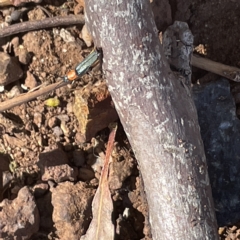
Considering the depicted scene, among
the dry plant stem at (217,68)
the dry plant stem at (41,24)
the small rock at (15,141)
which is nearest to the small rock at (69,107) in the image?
the small rock at (15,141)

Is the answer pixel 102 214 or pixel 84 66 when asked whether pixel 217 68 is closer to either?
pixel 84 66

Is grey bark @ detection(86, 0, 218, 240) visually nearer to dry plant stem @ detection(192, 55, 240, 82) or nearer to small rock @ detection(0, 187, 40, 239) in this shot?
dry plant stem @ detection(192, 55, 240, 82)

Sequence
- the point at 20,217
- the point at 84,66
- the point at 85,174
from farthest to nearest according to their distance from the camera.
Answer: the point at 85,174
the point at 20,217
the point at 84,66

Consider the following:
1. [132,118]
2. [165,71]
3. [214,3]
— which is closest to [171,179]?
[132,118]

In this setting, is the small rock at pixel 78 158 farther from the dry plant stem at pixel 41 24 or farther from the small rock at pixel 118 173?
the dry plant stem at pixel 41 24

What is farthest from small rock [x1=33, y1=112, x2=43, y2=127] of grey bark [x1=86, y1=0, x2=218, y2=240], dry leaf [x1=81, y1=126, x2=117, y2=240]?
grey bark [x1=86, y1=0, x2=218, y2=240]

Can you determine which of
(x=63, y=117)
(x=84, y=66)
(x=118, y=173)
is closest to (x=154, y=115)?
(x=84, y=66)
